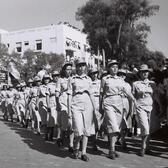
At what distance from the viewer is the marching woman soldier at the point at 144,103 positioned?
31.1 ft

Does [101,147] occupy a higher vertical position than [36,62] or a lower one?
lower

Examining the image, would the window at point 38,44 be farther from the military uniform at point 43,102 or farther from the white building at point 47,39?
the military uniform at point 43,102

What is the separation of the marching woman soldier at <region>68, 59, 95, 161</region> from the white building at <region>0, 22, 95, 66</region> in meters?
55.6

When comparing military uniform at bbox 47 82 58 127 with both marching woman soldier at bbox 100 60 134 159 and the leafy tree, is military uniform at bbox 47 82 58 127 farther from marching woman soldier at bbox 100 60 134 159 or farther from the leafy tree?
the leafy tree

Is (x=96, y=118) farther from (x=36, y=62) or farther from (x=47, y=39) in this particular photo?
(x=47, y=39)

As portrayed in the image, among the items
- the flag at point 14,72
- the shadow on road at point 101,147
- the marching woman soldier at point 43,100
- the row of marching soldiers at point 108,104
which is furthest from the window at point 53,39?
the row of marching soldiers at point 108,104

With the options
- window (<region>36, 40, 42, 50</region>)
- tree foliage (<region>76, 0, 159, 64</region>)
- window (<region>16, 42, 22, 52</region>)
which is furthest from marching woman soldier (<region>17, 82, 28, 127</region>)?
window (<region>16, 42, 22, 52</region>)

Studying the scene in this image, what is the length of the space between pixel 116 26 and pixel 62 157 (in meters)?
Answer: 30.7

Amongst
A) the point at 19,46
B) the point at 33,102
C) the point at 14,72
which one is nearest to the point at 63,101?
the point at 33,102

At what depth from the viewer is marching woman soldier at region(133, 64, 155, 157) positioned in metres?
9.48

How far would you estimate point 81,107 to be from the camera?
30.0 ft

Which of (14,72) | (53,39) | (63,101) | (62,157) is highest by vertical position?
(53,39)

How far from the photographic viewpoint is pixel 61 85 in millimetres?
11562

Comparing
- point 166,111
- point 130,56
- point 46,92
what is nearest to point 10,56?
point 130,56
